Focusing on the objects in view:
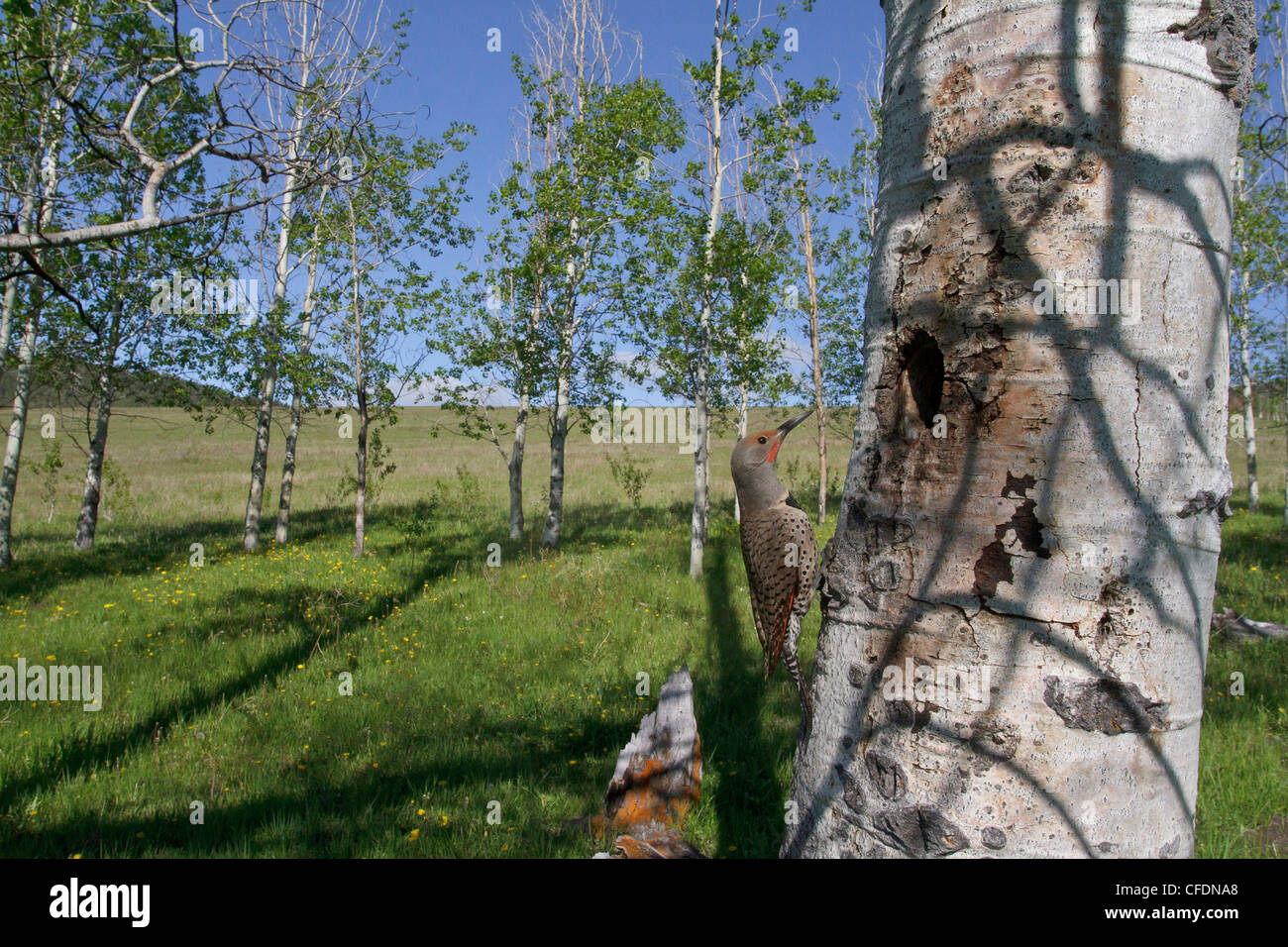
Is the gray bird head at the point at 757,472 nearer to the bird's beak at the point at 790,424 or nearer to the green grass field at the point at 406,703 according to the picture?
the bird's beak at the point at 790,424

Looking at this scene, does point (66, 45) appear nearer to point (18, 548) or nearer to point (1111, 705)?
point (18, 548)

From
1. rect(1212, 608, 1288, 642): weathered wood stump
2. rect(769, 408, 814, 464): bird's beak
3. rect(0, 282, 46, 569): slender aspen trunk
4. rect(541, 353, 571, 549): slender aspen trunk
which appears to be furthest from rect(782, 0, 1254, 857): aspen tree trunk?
rect(0, 282, 46, 569): slender aspen trunk

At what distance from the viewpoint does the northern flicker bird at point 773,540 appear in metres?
3.06

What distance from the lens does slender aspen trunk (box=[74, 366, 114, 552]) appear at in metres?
13.4

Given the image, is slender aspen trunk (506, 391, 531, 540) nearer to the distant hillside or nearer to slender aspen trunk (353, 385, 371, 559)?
slender aspen trunk (353, 385, 371, 559)

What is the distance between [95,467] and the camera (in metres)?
13.9

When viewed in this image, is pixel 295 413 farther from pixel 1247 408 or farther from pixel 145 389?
pixel 1247 408

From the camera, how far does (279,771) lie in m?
4.82

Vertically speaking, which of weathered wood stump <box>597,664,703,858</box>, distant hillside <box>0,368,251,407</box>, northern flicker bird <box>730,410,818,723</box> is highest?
distant hillside <box>0,368,251,407</box>

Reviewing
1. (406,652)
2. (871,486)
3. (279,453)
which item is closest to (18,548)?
(406,652)

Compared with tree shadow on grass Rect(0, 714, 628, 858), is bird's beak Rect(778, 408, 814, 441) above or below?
above

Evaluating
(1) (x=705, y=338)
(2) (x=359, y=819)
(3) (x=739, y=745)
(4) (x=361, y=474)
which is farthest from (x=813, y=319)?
(2) (x=359, y=819)

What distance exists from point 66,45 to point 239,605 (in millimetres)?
7603

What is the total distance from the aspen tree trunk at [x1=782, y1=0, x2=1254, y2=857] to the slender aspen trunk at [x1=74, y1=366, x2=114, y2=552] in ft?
52.9
